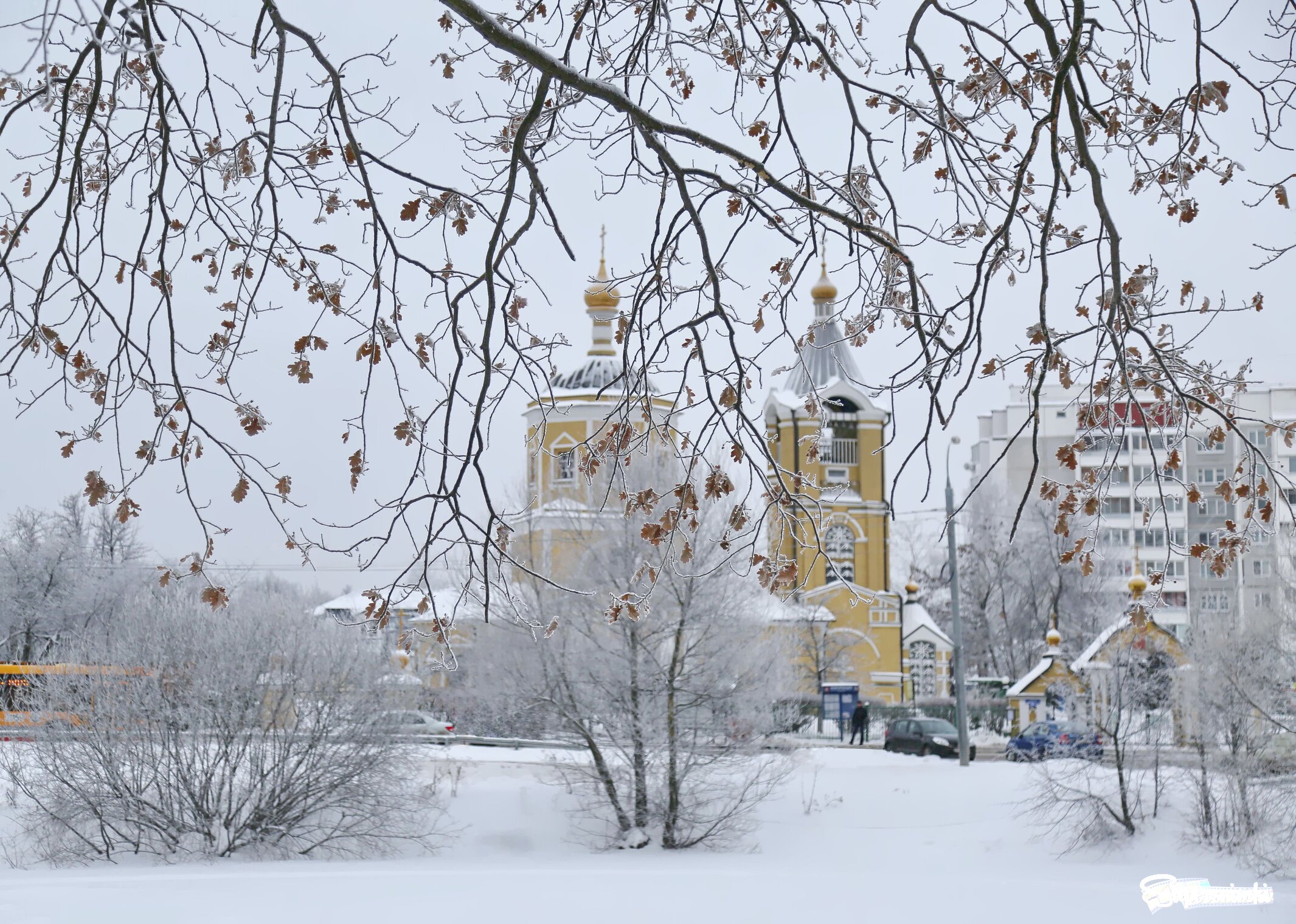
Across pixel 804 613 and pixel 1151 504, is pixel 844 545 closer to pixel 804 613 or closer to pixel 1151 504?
pixel 804 613

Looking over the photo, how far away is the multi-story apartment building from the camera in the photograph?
171 inches

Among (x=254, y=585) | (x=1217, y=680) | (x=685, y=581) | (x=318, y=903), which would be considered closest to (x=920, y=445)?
(x=318, y=903)

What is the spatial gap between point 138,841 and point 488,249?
695 inches

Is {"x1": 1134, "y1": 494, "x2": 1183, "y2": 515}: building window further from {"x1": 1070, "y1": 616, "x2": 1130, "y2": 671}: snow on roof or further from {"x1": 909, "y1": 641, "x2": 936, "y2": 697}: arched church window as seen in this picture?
{"x1": 909, "y1": 641, "x2": 936, "y2": 697}: arched church window

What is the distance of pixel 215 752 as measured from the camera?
785 inches

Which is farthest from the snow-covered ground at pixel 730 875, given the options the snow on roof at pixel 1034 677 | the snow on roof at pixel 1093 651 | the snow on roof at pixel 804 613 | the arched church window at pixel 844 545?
the arched church window at pixel 844 545

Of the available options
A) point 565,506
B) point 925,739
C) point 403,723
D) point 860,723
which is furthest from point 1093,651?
point 403,723

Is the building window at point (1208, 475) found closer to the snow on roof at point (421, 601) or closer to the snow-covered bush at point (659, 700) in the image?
the snow on roof at point (421, 601)

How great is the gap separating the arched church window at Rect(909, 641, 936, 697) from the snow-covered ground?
17.9 metres

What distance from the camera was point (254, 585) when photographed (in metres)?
24.2

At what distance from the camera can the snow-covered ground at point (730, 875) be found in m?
12.3

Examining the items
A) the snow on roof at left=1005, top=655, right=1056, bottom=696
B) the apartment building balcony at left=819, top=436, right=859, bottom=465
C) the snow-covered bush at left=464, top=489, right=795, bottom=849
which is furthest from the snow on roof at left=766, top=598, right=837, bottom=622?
the snow-covered bush at left=464, top=489, right=795, bottom=849

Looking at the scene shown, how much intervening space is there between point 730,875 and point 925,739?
14965 mm

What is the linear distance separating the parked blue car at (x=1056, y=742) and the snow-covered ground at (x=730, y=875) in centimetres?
89
